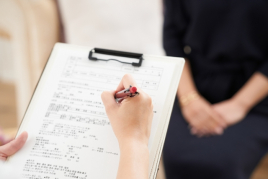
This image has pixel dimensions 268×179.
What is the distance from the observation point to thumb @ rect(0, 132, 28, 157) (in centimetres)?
51

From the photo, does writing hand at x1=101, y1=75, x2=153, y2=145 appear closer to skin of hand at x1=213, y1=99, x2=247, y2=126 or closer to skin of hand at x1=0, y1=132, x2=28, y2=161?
skin of hand at x1=0, y1=132, x2=28, y2=161

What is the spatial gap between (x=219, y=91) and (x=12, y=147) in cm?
69

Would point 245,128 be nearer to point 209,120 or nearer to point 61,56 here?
point 209,120

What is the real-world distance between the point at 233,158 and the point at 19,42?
944mm

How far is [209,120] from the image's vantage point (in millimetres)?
883

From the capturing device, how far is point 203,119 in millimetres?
889

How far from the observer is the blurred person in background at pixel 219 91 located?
81cm

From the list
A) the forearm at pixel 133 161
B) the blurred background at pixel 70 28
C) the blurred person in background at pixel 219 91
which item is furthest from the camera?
the blurred background at pixel 70 28

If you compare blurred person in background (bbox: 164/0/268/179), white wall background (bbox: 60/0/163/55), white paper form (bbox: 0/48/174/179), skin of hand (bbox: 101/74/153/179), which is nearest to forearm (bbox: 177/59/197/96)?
blurred person in background (bbox: 164/0/268/179)

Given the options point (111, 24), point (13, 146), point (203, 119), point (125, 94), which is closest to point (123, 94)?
point (125, 94)

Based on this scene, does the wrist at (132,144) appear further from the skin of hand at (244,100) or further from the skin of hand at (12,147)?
the skin of hand at (244,100)

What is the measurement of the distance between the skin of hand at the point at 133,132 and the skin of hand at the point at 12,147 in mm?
196

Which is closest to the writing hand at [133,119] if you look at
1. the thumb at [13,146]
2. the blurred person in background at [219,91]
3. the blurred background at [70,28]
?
the thumb at [13,146]

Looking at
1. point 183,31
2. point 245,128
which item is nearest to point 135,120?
point 245,128
